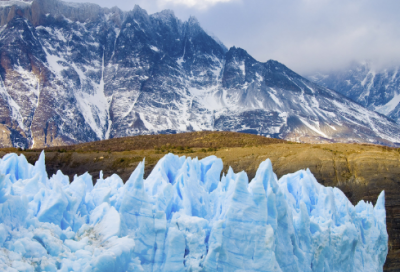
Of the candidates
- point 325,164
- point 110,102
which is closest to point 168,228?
point 325,164

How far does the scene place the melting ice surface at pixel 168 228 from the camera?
1292cm

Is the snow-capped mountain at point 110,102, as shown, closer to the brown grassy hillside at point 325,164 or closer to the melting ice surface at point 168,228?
the brown grassy hillside at point 325,164

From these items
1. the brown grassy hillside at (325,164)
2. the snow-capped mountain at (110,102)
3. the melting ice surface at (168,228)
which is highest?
the snow-capped mountain at (110,102)

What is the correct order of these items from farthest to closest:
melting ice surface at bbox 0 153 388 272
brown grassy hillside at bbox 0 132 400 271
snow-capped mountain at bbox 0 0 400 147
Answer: snow-capped mountain at bbox 0 0 400 147 → brown grassy hillside at bbox 0 132 400 271 → melting ice surface at bbox 0 153 388 272

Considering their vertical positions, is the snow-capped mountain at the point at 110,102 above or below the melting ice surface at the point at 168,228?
above

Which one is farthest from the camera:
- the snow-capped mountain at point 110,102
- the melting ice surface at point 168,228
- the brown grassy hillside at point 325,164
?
the snow-capped mountain at point 110,102

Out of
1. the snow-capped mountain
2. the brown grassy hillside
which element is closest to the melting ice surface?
the brown grassy hillside

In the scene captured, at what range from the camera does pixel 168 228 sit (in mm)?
16141

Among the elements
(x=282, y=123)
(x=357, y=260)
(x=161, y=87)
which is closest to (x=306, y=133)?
(x=282, y=123)

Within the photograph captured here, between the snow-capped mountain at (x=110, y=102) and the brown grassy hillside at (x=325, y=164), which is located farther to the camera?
the snow-capped mountain at (x=110, y=102)

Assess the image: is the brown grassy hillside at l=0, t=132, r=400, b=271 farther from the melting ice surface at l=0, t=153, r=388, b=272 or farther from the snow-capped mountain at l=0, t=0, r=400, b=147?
the snow-capped mountain at l=0, t=0, r=400, b=147

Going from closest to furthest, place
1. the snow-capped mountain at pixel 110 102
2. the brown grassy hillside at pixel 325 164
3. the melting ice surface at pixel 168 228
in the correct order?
the melting ice surface at pixel 168 228 → the brown grassy hillside at pixel 325 164 → the snow-capped mountain at pixel 110 102

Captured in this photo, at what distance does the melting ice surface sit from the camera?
12922 mm

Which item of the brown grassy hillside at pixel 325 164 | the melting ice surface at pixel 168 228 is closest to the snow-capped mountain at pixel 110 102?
the brown grassy hillside at pixel 325 164
